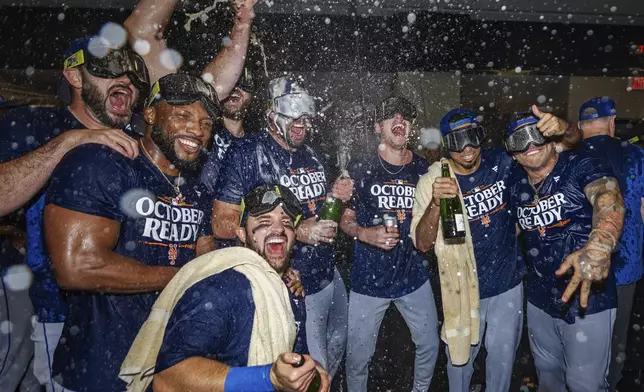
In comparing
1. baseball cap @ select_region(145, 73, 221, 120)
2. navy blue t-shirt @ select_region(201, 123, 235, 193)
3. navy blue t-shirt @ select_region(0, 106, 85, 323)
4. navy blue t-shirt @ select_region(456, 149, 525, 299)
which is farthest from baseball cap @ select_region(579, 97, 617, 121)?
navy blue t-shirt @ select_region(0, 106, 85, 323)

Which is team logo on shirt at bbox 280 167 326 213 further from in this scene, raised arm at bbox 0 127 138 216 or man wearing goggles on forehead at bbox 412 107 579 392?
raised arm at bbox 0 127 138 216

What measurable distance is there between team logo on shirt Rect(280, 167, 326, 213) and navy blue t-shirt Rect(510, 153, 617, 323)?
182cm

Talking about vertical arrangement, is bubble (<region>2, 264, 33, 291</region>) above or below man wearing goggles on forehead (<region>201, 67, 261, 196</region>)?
below

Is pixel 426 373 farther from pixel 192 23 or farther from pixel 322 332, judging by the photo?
pixel 192 23

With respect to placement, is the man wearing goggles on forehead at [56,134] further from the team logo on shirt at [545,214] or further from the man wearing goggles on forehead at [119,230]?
the team logo on shirt at [545,214]

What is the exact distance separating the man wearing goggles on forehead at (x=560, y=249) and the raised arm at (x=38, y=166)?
318 centimetres

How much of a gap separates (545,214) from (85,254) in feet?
11.5

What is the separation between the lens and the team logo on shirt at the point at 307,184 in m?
4.14

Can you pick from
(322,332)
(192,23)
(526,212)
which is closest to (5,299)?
(322,332)

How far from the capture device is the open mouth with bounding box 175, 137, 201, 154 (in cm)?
298

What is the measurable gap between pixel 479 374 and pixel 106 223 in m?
4.21

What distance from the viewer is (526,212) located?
13.4 feet

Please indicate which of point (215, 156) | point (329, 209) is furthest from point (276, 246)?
point (215, 156)

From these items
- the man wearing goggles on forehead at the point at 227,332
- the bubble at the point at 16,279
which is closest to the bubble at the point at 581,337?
the man wearing goggles on forehead at the point at 227,332
